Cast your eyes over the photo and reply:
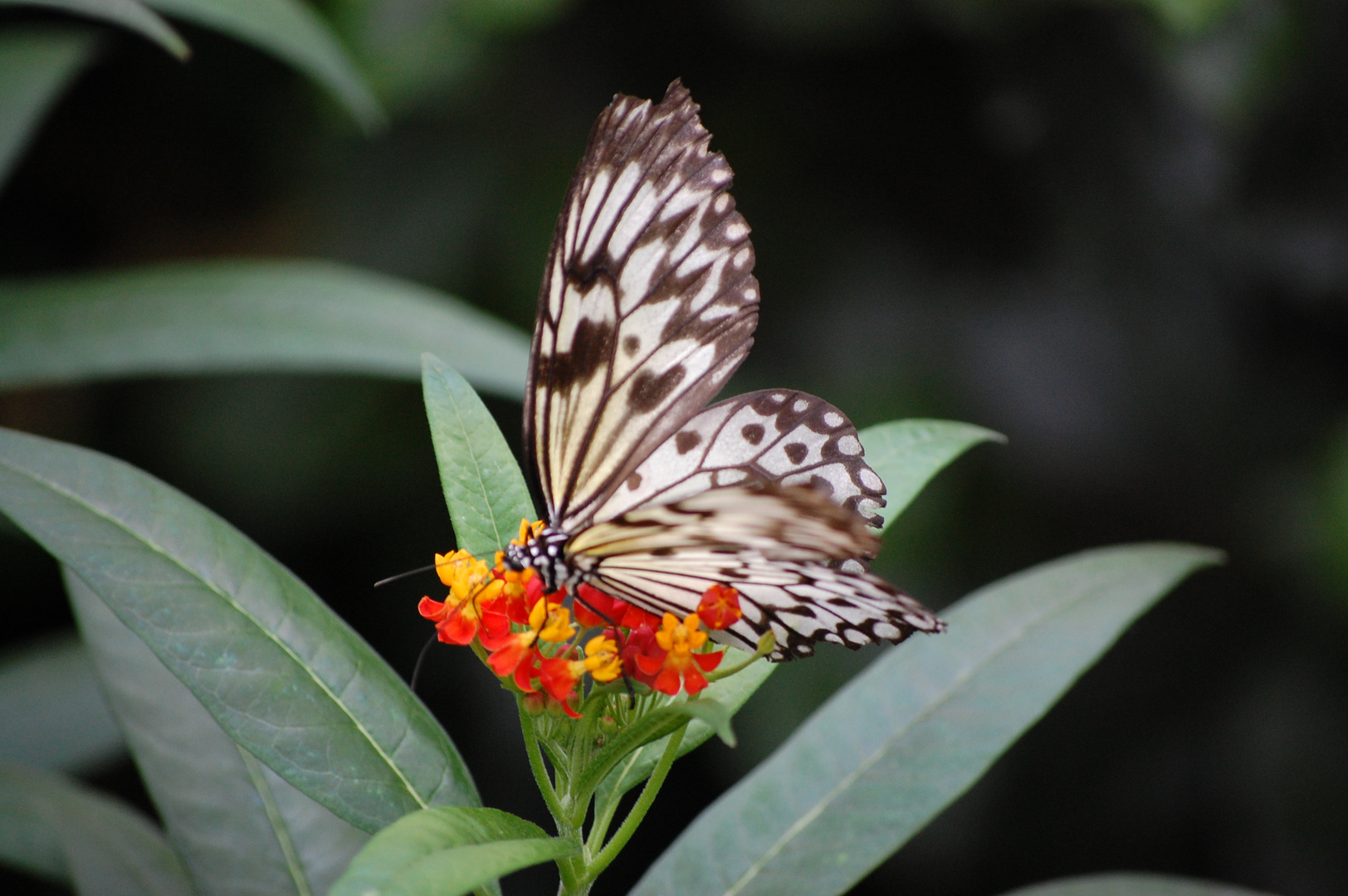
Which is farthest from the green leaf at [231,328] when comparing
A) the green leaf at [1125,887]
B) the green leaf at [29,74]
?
the green leaf at [1125,887]

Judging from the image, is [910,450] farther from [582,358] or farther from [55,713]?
[55,713]

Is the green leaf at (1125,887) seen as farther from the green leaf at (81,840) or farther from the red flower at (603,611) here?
the green leaf at (81,840)

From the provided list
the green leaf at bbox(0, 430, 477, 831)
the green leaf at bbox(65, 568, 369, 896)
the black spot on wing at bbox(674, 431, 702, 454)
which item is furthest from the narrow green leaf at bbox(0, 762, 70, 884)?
the black spot on wing at bbox(674, 431, 702, 454)

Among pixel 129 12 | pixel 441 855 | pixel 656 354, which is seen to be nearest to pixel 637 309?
pixel 656 354

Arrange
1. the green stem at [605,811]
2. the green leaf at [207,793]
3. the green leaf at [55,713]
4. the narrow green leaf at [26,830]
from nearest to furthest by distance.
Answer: the green stem at [605,811]
the green leaf at [207,793]
the narrow green leaf at [26,830]
the green leaf at [55,713]

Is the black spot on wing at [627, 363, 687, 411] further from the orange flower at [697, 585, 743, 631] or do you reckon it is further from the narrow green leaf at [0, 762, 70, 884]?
the narrow green leaf at [0, 762, 70, 884]

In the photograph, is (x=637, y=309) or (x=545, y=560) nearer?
(x=545, y=560)
